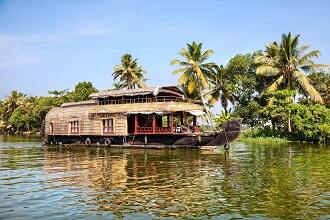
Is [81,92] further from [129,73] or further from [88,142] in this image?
[88,142]

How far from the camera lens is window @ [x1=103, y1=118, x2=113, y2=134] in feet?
95.9

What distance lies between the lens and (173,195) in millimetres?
10234

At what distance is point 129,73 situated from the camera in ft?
159

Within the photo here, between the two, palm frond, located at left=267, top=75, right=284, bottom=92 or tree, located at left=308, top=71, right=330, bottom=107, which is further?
tree, located at left=308, top=71, right=330, bottom=107

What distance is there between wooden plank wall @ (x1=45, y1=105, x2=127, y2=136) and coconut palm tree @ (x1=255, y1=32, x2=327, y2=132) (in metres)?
15.3

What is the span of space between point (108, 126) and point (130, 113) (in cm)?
277

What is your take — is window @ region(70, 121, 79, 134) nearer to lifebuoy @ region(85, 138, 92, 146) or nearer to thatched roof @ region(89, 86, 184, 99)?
lifebuoy @ region(85, 138, 92, 146)

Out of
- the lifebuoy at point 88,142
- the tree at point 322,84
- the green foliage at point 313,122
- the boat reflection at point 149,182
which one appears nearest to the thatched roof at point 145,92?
the lifebuoy at point 88,142

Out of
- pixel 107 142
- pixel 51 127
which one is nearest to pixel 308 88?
pixel 107 142

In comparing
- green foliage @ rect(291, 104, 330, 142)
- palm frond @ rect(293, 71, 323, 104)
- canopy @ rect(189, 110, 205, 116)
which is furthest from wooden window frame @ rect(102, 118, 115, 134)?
palm frond @ rect(293, 71, 323, 104)

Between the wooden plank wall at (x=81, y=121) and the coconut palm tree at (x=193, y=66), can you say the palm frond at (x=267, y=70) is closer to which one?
the coconut palm tree at (x=193, y=66)

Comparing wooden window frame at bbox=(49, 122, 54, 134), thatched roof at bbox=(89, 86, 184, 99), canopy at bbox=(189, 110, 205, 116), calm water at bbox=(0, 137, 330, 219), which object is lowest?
calm water at bbox=(0, 137, 330, 219)

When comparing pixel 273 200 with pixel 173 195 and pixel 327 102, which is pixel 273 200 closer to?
pixel 173 195

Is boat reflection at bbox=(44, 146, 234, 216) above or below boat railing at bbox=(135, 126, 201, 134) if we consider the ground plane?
below
